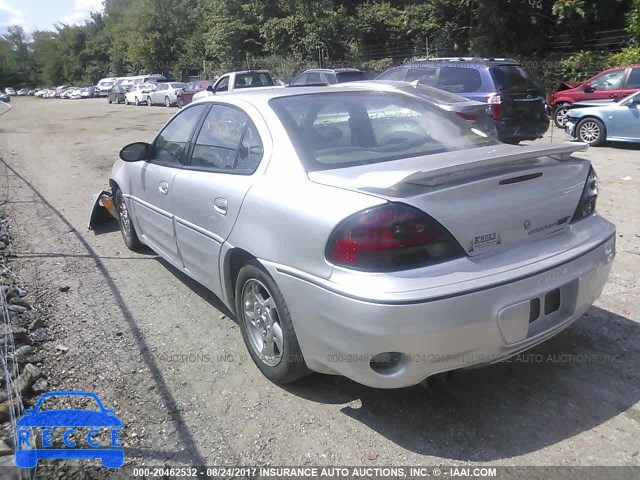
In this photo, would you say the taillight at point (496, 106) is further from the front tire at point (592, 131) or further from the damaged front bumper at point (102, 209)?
the damaged front bumper at point (102, 209)

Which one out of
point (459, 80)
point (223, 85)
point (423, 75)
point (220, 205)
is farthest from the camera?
point (223, 85)

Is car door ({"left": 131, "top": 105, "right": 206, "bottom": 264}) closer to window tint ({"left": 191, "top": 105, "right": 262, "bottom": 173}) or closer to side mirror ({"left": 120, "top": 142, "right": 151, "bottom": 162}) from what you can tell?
side mirror ({"left": 120, "top": 142, "right": 151, "bottom": 162})

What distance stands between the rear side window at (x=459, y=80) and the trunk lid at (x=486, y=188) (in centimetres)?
816

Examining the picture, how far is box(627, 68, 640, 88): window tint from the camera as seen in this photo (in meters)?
12.9

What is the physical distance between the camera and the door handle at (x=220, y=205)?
3513mm

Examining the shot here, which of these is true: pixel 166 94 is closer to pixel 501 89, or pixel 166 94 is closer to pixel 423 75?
pixel 423 75

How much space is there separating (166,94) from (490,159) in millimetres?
32186

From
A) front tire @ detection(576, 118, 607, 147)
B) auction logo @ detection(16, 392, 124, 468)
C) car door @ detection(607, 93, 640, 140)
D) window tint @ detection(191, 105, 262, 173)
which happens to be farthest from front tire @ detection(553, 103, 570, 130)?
auction logo @ detection(16, 392, 124, 468)

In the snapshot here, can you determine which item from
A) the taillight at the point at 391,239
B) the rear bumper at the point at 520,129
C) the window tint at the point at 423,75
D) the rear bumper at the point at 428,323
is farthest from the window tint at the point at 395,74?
the taillight at the point at 391,239

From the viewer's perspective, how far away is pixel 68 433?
3.03m

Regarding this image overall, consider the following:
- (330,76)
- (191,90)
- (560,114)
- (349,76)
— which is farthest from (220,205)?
(191,90)

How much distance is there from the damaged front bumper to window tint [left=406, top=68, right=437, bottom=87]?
23.0 ft

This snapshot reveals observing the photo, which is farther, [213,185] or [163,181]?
[163,181]

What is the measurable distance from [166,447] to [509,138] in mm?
9701
